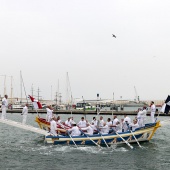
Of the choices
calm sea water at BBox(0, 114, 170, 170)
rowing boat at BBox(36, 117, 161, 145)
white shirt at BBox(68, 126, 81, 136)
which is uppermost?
white shirt at BBox(68, 126, 81, 136)

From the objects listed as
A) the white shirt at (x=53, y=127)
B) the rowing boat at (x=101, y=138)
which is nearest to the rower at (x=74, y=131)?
the rowing boat at (x=101, y=138)

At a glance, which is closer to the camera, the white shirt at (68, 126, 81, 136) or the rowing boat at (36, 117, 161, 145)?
the rowing boat at (36, 117, 161, 145)

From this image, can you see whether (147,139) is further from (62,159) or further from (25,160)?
(25,160)

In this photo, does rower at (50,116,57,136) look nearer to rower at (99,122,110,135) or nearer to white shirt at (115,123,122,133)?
rower at (99,122,110,135)

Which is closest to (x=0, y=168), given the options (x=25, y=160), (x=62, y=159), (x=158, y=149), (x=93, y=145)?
(x=25, y=160)

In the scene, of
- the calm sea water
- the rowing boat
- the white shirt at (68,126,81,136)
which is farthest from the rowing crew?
the calm sea water

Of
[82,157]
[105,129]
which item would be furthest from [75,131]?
[82,157]

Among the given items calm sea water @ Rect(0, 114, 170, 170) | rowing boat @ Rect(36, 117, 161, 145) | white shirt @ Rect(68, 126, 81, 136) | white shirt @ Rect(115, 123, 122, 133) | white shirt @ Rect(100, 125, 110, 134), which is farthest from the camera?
white shirt @ Rect(115, 123, 122, 133)

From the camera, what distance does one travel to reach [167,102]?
3316 cm

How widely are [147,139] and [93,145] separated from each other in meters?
6.29

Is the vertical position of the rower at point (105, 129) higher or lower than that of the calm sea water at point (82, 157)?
higher

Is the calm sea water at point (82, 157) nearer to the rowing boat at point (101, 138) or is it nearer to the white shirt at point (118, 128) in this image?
the rowing boat at point (101, 138)

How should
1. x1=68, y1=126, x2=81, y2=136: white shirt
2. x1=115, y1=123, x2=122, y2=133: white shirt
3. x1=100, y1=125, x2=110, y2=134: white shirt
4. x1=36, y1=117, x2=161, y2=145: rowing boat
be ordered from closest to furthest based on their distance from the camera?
x1=36, y1=117, x2=161, y2=145: rowing boat, x1=68, y1=126, x2=81, y2=136: white shirt, x1=100, y1=125, x2=110, y2=134: white shirt, x1=115, y1=123, x2=122, y2=133: white shirt

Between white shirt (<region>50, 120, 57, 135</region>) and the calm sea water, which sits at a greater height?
white shirt (<region>50, 120, 57, 135</region>)
